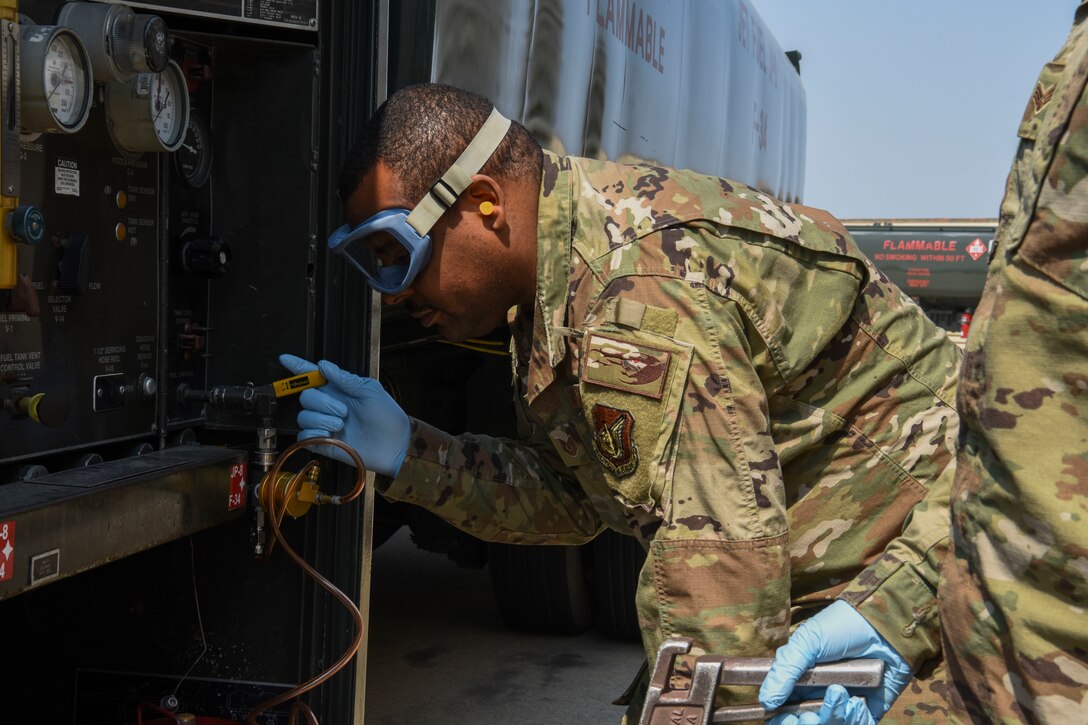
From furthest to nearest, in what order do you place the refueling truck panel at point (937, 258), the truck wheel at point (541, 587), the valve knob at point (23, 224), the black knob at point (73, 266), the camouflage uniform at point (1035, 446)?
1. the refueling truck panel at point (937, 258)
2. the truck wheel at point (541, 587)
3. the black knob at point (73, 266)
4. the valve knob at point (23, 224)
5. the camouflage uniform at point (1035, 446)

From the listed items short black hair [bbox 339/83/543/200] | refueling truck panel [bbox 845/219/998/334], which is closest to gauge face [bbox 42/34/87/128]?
short black hair [bbox 339/83/543/200]

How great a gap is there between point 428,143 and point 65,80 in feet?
1.89

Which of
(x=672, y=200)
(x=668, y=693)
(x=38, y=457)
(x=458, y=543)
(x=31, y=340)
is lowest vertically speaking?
(x=458, y=543)

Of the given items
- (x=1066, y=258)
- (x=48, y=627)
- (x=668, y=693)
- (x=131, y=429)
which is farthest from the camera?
(x=48, y=627)

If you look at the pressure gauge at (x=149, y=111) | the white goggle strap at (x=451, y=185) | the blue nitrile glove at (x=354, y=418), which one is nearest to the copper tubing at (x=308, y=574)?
the blue nitrile glove at (x=354, y=418)

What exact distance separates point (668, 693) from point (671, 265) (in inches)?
25.1

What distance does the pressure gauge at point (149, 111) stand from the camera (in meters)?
2.06

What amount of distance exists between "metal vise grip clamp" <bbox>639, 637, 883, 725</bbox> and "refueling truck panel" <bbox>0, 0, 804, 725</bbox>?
0.91 metres

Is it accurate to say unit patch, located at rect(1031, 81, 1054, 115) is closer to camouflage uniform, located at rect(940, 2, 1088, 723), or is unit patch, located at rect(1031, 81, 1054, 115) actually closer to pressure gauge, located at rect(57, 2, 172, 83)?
camouflage uniform, located at rect(940, 2, 1088, 723)

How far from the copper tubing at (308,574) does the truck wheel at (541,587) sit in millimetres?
1908

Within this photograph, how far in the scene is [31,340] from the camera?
192 cm

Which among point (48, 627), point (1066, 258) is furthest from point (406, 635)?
point (1066, 258)

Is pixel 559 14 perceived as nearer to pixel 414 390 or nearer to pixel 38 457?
A: pixel 414 390

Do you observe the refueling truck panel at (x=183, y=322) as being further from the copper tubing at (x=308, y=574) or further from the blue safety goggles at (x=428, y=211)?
the blue safety goggles at (x=428, y=211)
